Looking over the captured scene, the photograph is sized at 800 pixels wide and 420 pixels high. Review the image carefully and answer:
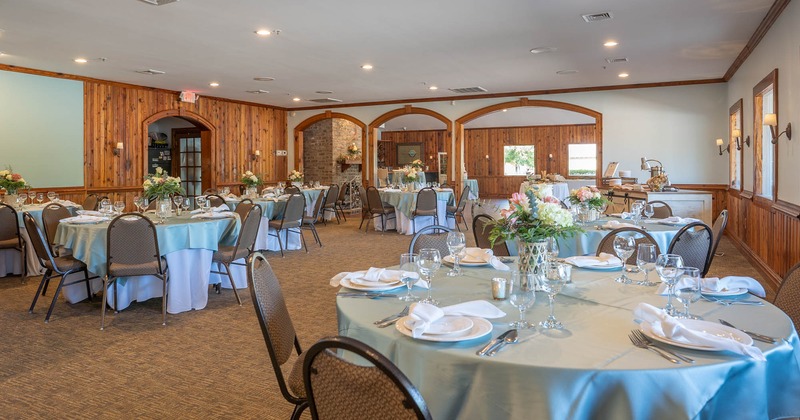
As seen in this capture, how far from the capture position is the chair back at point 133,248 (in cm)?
428

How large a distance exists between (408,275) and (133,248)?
10.0 feet

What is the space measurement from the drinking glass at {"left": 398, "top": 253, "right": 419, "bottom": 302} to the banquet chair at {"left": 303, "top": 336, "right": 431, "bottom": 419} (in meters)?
0.80

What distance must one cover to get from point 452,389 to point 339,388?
1.40 feet

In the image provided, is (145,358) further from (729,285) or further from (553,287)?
(729,285)

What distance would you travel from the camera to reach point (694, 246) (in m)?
3.88

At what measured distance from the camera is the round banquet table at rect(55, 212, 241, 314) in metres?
4.41

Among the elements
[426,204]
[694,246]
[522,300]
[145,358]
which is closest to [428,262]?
[522,300]

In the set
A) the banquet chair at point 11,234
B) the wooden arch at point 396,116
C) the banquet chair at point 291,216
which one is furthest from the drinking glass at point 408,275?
the wooden arch at point 396,116

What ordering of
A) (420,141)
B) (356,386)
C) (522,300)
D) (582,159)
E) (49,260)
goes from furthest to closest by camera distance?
(420,141) → (582,159) → (49,260) → (522,300) → (356,386)

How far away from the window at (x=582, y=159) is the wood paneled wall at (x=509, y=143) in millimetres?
190

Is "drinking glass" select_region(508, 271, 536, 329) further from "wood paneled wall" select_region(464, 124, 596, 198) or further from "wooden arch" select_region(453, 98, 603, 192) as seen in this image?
"wood paneled wall" select_region(464, 124, 596, 198)

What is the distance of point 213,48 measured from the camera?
24.2ft

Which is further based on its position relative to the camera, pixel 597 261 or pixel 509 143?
pixel 509 143

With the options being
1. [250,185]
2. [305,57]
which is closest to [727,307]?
[305,57]
